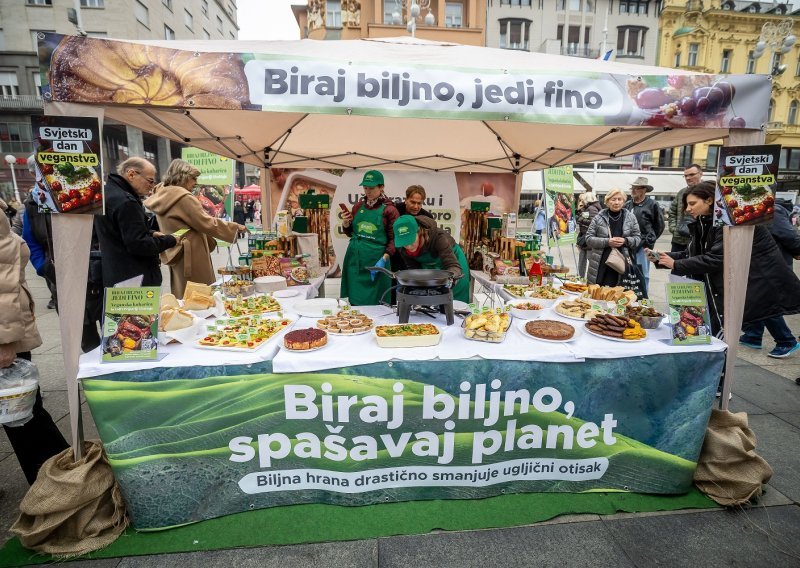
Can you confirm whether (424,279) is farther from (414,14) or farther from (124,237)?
(414,14)

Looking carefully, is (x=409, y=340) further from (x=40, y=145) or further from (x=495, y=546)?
(x=40, y=145)

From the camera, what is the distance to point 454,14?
64.7 feet

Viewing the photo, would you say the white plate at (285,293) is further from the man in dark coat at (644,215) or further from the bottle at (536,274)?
the man in dark coat at (644,215)

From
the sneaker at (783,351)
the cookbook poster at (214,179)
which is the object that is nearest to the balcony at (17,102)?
the cookbook poster at (214,179)

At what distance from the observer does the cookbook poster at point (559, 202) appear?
22.8 feet

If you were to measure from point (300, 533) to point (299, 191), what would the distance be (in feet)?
16.1

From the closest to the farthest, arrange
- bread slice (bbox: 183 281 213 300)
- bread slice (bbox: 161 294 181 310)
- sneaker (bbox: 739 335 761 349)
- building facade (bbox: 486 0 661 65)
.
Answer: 1. bread slice (bbox: 161 294 181 310)
2. bread slice (bbox: 183 281 213 300)
3. sneaker (bbox: 739 335 761 349)
4. building facade (bbox: 486 0 661 65)

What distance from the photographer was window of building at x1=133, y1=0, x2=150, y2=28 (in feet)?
74.7

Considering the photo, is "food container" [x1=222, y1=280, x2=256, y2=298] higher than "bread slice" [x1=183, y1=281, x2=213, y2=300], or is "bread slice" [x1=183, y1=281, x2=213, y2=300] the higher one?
"bread slice" [x1=183, y1=281, x2=213, y2=300]

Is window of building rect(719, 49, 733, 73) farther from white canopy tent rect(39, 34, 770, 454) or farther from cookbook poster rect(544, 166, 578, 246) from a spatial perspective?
white canopy tent rect(39, 34, 770, 454)

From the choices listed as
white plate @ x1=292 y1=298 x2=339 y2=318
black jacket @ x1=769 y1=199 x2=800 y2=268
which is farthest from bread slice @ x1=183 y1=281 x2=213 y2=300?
black jacket @ x1=769 y1=199 x2=800 y2=268

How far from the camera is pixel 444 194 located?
6105 mm

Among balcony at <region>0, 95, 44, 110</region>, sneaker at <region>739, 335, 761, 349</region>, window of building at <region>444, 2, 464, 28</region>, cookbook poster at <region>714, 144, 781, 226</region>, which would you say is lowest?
sneaker at <region>739, 335, 761, 349</region>

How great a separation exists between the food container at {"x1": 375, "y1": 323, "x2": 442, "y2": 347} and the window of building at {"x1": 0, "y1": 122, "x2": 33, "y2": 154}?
114ft
